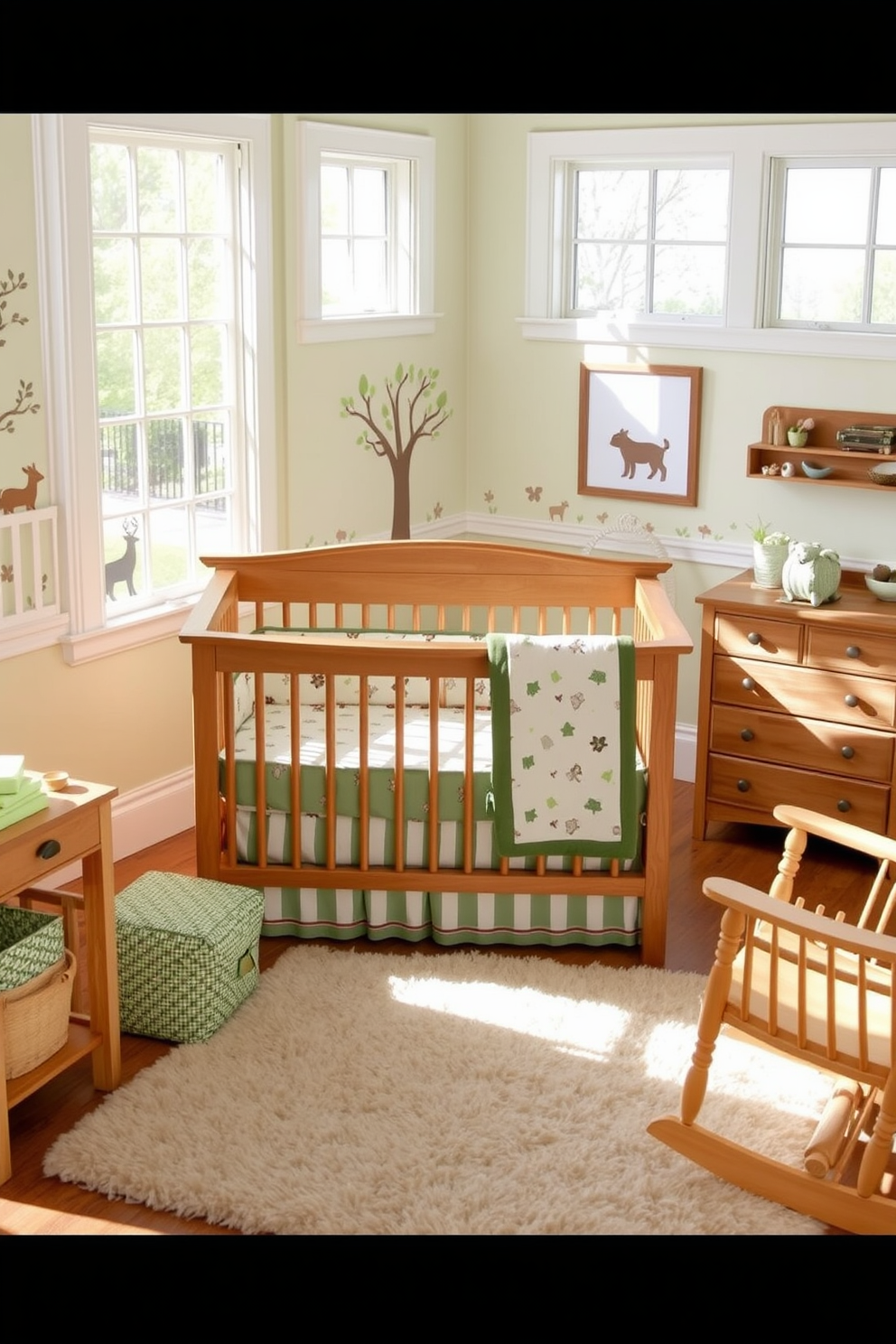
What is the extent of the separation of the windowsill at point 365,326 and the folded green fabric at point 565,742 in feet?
4.60

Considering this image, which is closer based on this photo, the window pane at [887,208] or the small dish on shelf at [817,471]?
the window pane at [887,208]

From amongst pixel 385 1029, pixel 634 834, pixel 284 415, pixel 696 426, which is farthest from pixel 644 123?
pixel 385 1029

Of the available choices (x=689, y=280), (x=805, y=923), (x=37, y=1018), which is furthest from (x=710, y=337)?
(x=37, y=1018)

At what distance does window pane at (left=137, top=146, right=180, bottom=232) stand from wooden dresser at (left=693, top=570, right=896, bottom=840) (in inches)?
66.6

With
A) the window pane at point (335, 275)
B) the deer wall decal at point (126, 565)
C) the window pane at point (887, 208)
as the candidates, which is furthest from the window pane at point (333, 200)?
the window pane at point (887, 208)

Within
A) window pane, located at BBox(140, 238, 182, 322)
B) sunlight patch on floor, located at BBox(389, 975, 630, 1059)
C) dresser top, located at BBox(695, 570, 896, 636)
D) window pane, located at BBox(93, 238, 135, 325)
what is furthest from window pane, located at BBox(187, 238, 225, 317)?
sunlight patch on floor, located at BBox(389, 975, 630, 1059)

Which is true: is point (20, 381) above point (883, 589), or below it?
above

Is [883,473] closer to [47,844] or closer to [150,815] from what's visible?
[150,815]

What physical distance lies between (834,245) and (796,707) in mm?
1283

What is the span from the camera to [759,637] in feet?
11.4

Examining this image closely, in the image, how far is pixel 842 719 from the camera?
11.1ft

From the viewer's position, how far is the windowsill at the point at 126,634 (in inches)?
127

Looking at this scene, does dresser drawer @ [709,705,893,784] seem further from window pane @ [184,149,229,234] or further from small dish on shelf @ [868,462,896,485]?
window pane @ [184,149,229,234]

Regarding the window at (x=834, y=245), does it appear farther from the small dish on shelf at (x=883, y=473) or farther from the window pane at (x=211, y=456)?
the window pane at (x=211, y=456)
